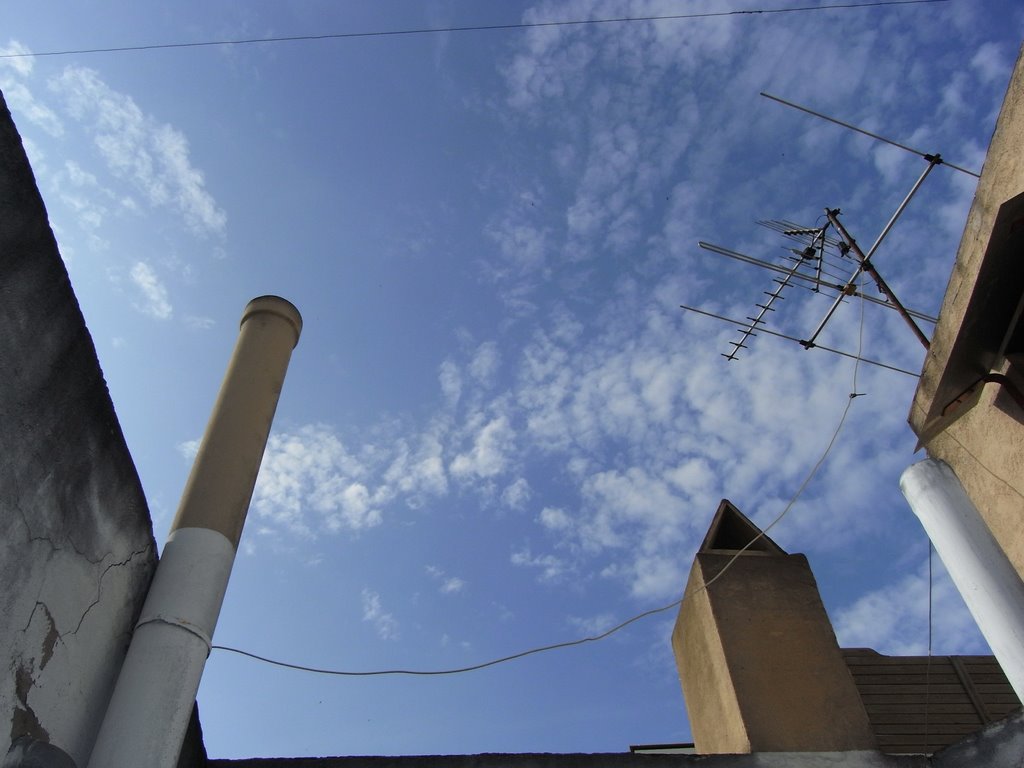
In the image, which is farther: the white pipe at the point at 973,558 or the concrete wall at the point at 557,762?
the white pipe at the point at 973,558

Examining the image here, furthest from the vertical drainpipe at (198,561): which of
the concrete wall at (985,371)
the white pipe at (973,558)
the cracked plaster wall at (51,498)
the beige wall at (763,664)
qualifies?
the concrete wall at (985,371)

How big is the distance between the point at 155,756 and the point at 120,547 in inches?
39.3

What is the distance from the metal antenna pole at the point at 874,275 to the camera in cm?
736

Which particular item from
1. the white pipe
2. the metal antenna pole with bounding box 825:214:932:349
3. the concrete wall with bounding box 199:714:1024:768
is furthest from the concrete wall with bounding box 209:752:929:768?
the metal antenna pole with bounding box 825:214:932:349

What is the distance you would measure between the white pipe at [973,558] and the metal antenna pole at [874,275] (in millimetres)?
2290

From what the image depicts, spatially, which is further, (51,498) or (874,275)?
(874,275)

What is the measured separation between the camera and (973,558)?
477 cm

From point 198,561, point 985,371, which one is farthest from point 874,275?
point 198,561

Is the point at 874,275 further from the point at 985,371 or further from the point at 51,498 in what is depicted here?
the point at 51,498

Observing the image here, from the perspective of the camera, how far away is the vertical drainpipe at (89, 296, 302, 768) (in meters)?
3.66

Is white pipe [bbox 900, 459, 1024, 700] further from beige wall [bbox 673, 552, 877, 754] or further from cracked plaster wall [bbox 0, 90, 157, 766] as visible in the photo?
cracked plaster wall [bbox 0, 90, 157, 766]

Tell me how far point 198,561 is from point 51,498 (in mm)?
1225

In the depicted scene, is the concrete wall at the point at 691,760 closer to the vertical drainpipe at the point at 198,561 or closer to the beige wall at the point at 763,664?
the beige wall at the point at 763,664

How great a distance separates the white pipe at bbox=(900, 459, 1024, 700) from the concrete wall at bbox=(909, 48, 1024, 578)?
14cm
